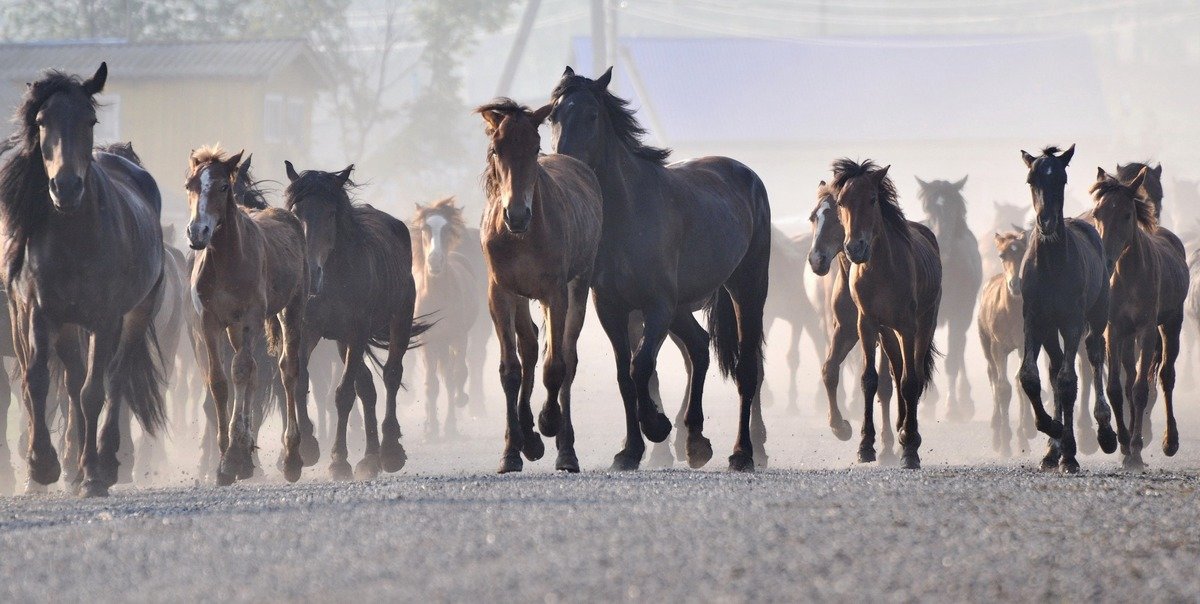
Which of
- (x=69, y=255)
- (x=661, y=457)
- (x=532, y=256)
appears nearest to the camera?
(x=532, y=256)

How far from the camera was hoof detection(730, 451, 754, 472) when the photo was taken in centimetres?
1085

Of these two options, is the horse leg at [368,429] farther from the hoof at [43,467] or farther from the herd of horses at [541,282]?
the hoof at [43,467]

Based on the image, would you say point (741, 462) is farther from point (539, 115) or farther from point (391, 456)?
point (391, 456)

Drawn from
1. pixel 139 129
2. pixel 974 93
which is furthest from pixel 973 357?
pixel 974 93

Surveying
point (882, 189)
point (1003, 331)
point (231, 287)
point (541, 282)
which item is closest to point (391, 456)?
point (231, 287)

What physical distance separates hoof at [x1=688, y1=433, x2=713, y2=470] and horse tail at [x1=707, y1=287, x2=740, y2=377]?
117 centimetres

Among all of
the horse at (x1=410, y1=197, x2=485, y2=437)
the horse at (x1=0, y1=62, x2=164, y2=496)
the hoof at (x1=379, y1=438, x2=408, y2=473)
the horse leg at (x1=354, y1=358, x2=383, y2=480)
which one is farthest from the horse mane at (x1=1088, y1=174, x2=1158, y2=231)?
the horse at (x1=410, y1=197, x2=485, y2=437)

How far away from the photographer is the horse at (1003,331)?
50.8ft

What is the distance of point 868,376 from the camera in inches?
465

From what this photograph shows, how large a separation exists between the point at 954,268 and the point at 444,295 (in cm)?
660

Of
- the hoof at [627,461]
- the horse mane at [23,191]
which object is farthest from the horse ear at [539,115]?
the horse mane at [23,191]

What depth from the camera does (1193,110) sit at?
9162 cm

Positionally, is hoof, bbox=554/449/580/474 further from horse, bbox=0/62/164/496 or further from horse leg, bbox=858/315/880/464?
horse, bbox=0/62/164/496

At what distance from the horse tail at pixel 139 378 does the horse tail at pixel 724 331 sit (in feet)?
14.1
